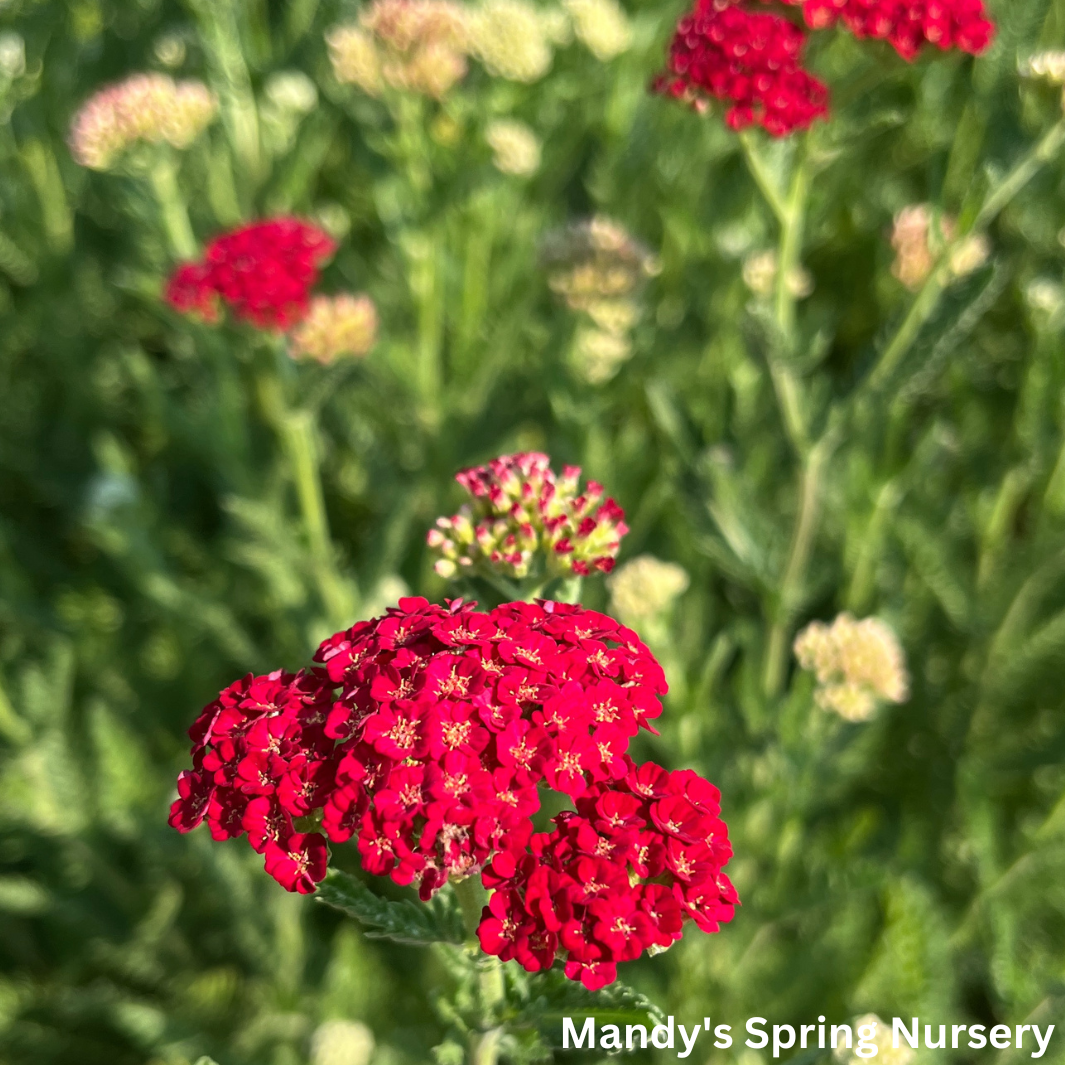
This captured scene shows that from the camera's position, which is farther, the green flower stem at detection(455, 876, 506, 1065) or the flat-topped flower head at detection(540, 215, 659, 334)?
the flat-topped flower head at detection(540, 215, 659, 334)

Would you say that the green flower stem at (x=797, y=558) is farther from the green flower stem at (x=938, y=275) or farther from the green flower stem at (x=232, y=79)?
the green flower stem at (x=232, y=79)

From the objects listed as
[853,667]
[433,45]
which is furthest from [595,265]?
[853,667]

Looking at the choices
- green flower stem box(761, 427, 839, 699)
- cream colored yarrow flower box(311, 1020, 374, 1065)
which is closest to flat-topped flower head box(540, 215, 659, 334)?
green flower stem box(761, 427, 839, 699)

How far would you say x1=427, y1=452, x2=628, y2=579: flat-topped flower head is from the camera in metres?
1.40

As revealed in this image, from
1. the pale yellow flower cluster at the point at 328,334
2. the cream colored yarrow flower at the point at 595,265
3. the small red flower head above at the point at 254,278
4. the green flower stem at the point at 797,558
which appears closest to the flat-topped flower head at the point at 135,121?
the small red flower head above at the point at 254,278

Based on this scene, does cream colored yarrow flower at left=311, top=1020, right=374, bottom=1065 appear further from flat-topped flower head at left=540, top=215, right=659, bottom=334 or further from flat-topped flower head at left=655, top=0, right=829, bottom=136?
flat-topped flower head at left=655, top=0, right=829, bottom=136

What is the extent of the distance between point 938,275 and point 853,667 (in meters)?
0.77

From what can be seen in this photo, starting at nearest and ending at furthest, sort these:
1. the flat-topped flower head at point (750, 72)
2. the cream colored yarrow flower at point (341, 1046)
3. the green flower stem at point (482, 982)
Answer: the green flower stem at point (482, 982) → the flat-topped flower head at point (750, 72) → the cream colored yarrow flower at point (341, 1046)

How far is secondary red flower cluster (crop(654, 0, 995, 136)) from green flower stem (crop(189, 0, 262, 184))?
57.1 inches

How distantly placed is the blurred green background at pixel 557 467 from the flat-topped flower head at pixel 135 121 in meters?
0.12

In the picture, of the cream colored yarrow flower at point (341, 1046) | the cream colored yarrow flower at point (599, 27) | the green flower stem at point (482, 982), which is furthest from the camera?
the cream colored yarrow flower at point (599, 27)

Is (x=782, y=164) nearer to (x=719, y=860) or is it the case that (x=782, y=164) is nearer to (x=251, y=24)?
(x=719, y=860)

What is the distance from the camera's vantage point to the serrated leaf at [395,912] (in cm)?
105

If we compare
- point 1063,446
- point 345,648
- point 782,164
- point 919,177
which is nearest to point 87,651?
point 345,648
